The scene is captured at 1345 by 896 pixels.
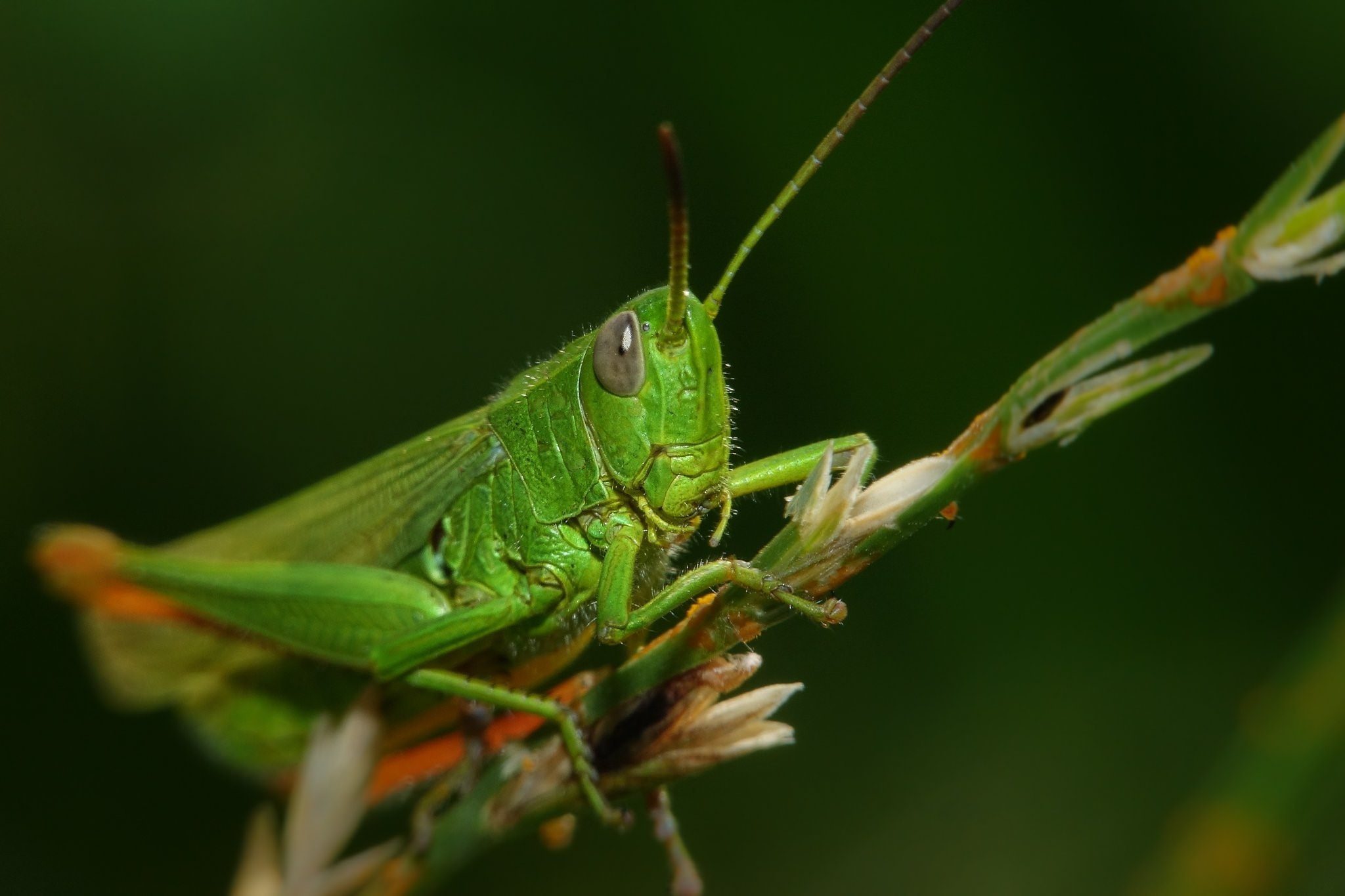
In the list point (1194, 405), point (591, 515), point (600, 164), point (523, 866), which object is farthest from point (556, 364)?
point (523, 866)

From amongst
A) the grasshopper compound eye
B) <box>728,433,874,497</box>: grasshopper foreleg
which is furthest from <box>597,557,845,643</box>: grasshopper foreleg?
the grasshopper compound eye

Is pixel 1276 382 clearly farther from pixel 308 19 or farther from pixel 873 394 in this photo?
pixel 308 19

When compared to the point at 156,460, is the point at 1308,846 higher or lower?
lower

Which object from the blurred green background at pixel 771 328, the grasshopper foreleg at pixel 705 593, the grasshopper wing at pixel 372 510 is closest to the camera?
the grasshopper foreleg at pixel 705 593

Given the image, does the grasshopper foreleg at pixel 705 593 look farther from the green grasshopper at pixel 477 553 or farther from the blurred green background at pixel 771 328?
the blurred green background at pixel 771 328

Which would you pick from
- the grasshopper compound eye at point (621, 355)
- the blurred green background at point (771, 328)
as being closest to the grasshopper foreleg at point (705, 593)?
the grasshopper compound eye at point (621, 355)

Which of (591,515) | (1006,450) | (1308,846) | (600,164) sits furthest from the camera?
(600,164)

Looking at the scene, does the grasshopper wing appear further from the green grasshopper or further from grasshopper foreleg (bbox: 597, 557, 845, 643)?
grasshopper foreleg (bbox: 597, 557, 845, 643)
